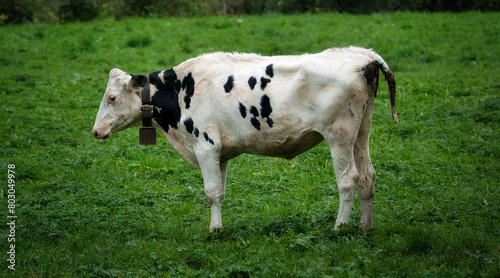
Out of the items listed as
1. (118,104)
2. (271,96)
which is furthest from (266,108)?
(118,104)

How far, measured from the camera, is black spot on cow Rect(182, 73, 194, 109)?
6715 millimetres

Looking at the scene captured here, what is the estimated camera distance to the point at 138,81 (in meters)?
6.92

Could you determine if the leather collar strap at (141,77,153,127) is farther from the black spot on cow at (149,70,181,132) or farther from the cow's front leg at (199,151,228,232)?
the cow's front leg at (199,151,228,232)

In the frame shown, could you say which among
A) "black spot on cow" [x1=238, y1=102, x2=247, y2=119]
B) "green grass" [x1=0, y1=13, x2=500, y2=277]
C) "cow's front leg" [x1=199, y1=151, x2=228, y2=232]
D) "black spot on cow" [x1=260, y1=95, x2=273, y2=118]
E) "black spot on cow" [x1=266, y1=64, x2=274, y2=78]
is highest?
"black spot on cow" [x1=266, y1=64, x2=274, y2=78]

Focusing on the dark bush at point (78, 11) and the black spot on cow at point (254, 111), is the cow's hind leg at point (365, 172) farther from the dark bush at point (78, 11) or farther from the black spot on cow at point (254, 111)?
the dark bush at point (78, 11)

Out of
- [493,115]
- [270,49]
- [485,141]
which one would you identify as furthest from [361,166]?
[270,49]

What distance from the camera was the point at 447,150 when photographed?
30.6ft

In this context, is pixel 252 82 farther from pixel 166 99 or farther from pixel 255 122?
pixel 166 99

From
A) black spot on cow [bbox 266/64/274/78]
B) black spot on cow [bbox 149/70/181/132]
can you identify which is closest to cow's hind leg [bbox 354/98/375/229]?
black spot on cow [bbox 266/64/274/78]

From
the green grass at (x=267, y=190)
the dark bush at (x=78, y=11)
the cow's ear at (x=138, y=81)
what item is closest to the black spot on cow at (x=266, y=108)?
the green grass at (x=267, y=190)

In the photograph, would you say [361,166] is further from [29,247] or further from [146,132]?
[29,247]

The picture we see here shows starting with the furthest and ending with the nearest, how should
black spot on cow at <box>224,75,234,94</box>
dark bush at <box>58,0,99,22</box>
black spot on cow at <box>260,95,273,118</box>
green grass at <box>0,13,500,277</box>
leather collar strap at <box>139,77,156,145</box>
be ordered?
1. dark bush at <box>58,0,99,22</box>
2. leather collar strap at <box>139,77,156,145</box>
3. black spot on cow at <box>224,75,234,94</box>
4. black spot on cow at <box>260,95,273,118</box>
5. green grass at <box>0,13,500,277</box>

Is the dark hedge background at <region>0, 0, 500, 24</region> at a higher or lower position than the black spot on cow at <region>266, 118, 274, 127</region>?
lower

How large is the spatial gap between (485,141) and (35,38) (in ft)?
56.0
